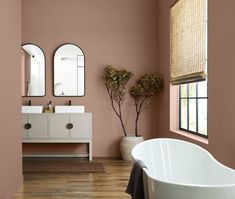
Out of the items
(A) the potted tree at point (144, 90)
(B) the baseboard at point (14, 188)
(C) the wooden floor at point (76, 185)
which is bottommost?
(C) the wooden floor at point (76, 185)

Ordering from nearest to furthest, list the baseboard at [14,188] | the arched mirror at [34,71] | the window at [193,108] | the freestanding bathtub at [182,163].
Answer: the freestanding bathtub at [182,163]
the baseboard at [14,188]
the window at [193,108]
the arched mirror at [34,71]

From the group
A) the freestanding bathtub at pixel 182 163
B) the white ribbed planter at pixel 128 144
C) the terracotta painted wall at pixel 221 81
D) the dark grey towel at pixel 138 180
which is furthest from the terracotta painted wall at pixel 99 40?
the dark grey towel at pixel 138 180

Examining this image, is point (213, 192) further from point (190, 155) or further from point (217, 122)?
point (217, 122)

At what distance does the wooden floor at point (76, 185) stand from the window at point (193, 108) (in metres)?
1.05

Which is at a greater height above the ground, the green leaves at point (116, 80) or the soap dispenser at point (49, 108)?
the green leaves at point (116, 80)

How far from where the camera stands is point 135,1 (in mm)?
5461

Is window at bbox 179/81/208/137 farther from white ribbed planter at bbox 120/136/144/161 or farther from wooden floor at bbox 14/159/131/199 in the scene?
wooden floor at bbox 14/159/131/199

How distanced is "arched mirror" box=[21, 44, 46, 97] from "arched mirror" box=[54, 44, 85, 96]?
232mm

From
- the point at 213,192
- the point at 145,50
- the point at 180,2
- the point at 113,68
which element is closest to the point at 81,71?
the point at 113,68

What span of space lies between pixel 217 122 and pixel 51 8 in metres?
3.59

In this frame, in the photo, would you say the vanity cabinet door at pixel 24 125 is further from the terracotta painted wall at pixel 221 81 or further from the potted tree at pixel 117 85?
the terracotta painted wall at pixel 221 81

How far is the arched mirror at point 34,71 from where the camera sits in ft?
17.5

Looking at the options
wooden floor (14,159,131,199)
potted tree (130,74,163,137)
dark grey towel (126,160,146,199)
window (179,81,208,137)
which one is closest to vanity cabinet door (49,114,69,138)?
wooden floor (14,159,131,199)

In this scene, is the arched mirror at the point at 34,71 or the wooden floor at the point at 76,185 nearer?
the wooden floor at the point at 76,185
